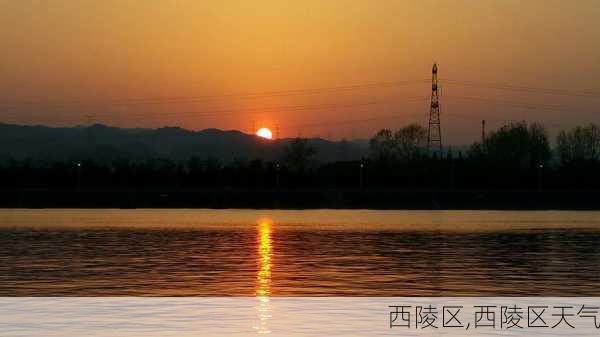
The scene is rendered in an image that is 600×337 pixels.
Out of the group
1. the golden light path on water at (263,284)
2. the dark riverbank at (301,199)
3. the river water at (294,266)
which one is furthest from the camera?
the dark riverbank at (301,199)

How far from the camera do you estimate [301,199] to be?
588ft

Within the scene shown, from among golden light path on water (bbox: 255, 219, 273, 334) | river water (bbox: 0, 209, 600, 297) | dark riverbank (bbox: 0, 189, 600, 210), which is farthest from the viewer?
dark riverbank (bbox: 0, 189, 600, 210)

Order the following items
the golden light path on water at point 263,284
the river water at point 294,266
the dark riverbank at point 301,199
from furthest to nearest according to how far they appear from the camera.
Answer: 1. the dark riverbank at point 301,199
2. the river water at point 294,266
3. the golden light path on water at point 263,284

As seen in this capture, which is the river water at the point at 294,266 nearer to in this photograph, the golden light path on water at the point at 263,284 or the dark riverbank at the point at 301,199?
the golden light path on water at the point at 263,284

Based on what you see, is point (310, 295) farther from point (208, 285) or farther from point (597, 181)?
point (597, 181)

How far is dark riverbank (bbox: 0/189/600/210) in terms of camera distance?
166m

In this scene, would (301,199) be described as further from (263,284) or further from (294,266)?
(263,284)

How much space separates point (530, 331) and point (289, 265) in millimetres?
20572

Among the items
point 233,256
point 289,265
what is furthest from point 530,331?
point 233,256

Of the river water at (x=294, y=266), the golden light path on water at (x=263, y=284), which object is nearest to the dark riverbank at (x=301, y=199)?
the river water at (x=294, y=266)

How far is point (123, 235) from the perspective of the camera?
65938mm

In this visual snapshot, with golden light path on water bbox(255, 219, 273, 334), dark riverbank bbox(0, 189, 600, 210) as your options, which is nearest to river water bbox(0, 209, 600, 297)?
golden light path on water bbox(255, 219, 273, 334)

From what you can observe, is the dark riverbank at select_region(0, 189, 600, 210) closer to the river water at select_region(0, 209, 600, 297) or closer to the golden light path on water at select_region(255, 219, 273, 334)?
the river water at select_region(0, 209, 600, 297)

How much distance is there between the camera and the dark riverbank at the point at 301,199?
16600cm
